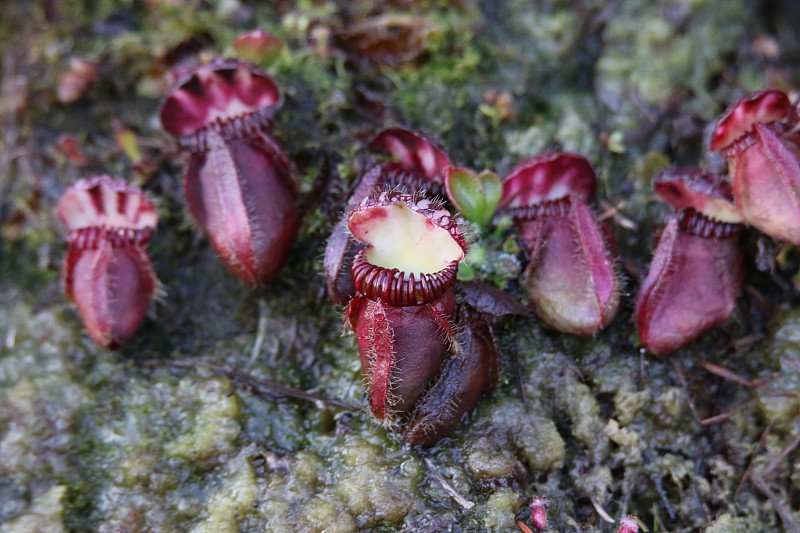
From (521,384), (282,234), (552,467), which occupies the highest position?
(282,234)

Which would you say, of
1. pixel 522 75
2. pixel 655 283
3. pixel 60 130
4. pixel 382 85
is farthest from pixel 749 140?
pixel 60 130

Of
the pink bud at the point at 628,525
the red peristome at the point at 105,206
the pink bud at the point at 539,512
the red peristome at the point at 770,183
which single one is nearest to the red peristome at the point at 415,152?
the red peristome at the point at 105,206

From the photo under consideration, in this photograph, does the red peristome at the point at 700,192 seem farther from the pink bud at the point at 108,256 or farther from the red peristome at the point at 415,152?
the pink bud at the point at 108,256

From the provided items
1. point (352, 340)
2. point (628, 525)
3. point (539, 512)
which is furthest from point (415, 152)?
point (628, 525)

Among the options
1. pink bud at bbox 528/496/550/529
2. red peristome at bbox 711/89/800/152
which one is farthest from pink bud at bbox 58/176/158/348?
red peristome at bbox 711/89/800/152

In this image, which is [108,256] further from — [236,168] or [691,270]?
[691,270]

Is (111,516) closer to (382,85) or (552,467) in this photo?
(552,467)
